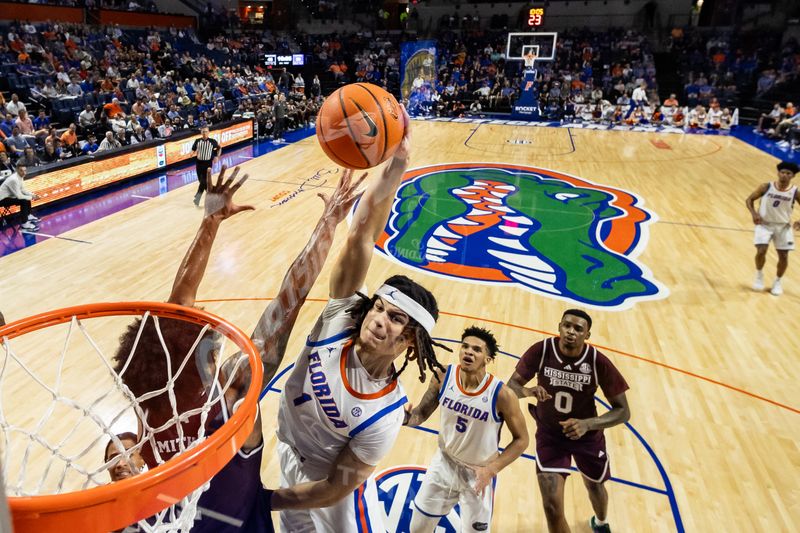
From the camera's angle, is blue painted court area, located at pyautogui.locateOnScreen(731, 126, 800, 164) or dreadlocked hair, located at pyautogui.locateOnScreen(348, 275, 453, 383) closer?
dreadlocked hair, located at pyautogui.locateOnScreen(348, 275, 453, 383)

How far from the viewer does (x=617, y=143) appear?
15.4m

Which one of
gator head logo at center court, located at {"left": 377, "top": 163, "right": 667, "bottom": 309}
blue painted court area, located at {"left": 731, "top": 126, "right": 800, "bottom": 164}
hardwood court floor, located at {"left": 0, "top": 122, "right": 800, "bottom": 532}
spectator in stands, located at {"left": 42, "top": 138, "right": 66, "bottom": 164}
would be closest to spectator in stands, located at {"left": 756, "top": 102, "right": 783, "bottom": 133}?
blue painted court area, located at {"left": 731, "top": 126, "right": 800, "bottom": 164}

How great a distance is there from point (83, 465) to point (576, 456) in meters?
2.89

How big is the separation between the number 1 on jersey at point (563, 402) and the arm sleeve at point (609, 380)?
185mm

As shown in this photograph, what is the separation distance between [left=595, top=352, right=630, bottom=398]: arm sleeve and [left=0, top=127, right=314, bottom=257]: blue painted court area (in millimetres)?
5013

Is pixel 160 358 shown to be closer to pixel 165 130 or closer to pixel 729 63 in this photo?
pixel 165 130

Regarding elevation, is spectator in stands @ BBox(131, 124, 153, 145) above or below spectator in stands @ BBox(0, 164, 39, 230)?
above

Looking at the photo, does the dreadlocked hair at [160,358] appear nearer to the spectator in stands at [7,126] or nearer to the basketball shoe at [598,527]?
the basketball shoe at [598,527]

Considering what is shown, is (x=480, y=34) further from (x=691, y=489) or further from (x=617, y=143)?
(x=691, y=489)

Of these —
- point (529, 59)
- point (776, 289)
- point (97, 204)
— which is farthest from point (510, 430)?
point (529, 59)

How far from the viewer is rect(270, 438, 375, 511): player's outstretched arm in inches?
69.5

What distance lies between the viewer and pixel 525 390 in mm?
2953

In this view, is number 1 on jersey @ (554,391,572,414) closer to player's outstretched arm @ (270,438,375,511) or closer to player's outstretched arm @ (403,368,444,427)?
player's outstretched arm @ (403,368,444,427)

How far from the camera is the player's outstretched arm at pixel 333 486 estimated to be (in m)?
1.76
